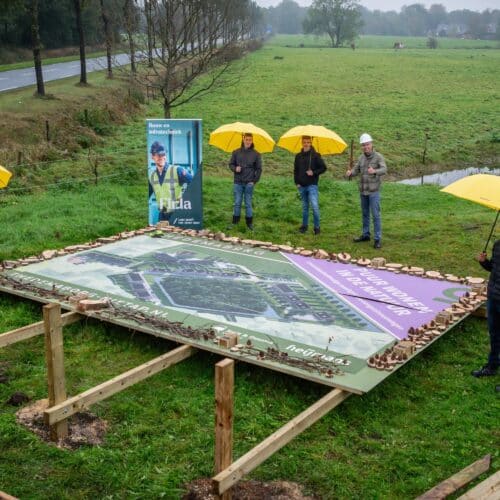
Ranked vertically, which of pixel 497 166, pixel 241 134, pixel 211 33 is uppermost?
pixel 211 33


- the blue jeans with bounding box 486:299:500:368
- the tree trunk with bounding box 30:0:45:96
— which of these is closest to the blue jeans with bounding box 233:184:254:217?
the blue jeans with bounding box 486:299:500:368

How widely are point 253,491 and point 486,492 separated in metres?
1.73

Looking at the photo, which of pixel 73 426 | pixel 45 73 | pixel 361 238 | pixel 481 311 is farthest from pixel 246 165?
pixel 45 73

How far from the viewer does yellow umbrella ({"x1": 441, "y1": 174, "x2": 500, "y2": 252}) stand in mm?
6697

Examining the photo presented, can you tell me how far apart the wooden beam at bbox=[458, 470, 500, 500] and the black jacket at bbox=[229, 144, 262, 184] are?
28.4ft

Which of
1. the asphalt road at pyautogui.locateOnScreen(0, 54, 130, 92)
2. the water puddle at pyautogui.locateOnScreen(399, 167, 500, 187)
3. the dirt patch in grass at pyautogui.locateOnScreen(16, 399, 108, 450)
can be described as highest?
the asphalt road at pyautogui.locateOnScreen(0, 54, 130, 92)

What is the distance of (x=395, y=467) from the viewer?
18.9 feet

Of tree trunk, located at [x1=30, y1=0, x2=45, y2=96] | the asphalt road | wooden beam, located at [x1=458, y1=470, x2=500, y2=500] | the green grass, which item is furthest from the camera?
the green grass

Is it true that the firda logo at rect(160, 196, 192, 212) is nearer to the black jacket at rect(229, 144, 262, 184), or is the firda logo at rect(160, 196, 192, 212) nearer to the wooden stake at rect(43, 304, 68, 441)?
the black jacket at rect(229, 144, 262, 184)

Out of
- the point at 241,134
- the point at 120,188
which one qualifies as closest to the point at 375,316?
the point at 241,134

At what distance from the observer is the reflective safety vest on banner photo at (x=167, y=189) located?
1284cm

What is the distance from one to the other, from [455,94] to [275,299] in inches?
1414

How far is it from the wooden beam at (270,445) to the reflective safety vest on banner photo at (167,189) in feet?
24.1

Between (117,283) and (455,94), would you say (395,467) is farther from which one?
(455,94)
